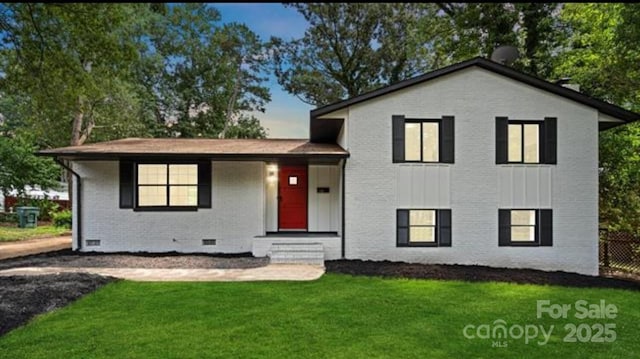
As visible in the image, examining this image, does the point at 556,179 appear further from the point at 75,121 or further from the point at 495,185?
the point at 75,121

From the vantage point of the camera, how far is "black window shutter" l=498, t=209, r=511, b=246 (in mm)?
10484

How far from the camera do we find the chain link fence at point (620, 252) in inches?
466

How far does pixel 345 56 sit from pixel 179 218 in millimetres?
18444

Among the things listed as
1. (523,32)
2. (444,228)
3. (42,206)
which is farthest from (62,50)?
(42,206)

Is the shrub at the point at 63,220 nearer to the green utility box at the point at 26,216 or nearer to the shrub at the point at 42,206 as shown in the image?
the green utility box at the point at 26,216

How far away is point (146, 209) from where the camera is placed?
11195 mm

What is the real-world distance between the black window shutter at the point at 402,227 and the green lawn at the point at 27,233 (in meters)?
13.8

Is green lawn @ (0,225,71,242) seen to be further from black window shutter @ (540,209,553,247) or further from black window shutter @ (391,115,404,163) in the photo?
black window shutter @ (540,209,553,247)

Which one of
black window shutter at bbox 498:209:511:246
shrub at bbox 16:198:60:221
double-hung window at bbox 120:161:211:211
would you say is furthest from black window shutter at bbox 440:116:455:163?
shrub at bbox 16:198:60:221

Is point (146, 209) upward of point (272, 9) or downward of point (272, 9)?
downward

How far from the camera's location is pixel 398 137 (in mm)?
10516

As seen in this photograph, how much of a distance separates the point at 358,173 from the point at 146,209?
590 centimetres

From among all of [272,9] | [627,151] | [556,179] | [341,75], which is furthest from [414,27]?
[272,9]

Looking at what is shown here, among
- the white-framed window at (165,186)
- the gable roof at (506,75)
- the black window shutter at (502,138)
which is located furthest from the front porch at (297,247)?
the black window shutter at (502,138)
